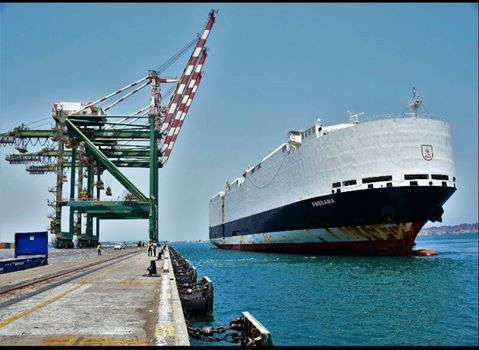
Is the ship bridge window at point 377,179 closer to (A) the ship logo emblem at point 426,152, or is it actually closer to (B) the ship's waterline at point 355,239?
(A) the ship logo emblem at point 426,152

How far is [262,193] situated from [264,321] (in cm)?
5042

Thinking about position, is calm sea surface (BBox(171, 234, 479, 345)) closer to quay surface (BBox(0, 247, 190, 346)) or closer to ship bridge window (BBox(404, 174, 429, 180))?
quay surface (BBox(0, 247, 190, 346))

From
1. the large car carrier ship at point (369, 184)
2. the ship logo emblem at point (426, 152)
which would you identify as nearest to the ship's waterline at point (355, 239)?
the large car carrier ship at point (369, 184)

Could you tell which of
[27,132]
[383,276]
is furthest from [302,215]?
[27,132]

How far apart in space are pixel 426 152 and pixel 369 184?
6587 mm

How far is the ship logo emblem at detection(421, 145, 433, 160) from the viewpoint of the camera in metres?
41.4

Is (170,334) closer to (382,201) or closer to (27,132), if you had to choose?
(382,201)

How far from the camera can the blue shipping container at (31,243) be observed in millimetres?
30528

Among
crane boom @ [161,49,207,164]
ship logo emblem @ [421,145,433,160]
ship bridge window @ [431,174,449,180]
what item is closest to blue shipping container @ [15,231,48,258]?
ship logo emblem @ [421,145,433,160]

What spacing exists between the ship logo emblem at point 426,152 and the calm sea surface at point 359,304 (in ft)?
39.8

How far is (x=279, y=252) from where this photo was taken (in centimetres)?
6025

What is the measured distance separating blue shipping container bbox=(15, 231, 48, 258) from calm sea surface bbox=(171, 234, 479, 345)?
45.4ft

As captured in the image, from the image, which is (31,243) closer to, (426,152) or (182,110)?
(426,152)

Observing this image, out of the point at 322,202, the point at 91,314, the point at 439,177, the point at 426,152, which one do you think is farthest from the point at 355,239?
the point at 91,314
